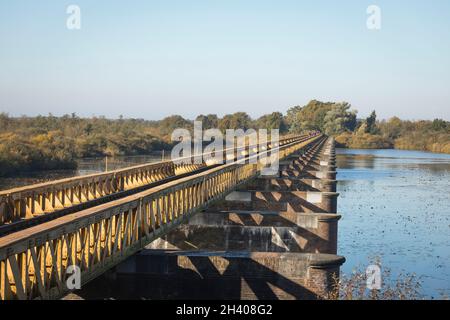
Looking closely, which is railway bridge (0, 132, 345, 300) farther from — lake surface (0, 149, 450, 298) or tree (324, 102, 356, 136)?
tree (324, 102, 356, 136)

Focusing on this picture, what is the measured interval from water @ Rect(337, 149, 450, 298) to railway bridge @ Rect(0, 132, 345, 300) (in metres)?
2.73

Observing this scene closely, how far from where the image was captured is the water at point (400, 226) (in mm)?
25441

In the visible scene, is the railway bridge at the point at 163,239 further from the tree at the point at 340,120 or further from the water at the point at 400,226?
the tree at the point at 340,120

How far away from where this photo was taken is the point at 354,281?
13.0 meters

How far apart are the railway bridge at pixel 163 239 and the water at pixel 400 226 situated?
8.94 feet

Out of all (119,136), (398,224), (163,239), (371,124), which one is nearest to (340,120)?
(371,124)

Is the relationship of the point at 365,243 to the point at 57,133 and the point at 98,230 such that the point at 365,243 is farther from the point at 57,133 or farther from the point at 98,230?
the point at 57,133

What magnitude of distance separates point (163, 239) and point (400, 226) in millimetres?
15140

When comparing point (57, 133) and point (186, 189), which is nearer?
point (186, 189)

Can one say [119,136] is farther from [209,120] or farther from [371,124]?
[371,124]

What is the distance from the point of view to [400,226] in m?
34.6
